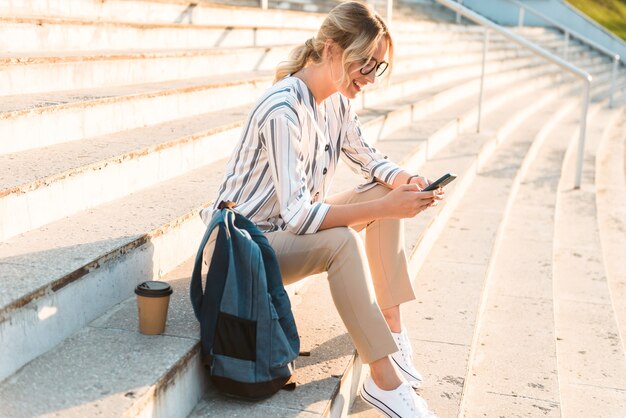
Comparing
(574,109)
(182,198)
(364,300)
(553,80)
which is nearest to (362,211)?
(364,300)

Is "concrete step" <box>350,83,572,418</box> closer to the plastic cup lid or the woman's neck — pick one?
the plastic cup lid

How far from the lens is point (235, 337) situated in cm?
190

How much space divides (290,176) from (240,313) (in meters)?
0.41

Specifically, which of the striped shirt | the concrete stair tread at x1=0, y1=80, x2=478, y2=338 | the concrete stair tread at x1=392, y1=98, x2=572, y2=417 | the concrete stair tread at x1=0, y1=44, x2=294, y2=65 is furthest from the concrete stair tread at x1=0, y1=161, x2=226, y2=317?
the concrete stair tread at x1=392, y1=98, x2=572, y2=417

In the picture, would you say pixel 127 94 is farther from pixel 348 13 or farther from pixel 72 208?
pixel 348 13

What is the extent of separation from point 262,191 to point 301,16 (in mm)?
4389

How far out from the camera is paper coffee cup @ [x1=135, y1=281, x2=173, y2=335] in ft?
6.28

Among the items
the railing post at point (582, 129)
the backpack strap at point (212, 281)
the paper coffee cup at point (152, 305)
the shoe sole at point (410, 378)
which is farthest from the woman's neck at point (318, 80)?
the railing post at point (582, 129)

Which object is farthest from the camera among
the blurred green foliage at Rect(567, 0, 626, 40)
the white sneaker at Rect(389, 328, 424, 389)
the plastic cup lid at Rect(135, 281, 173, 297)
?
the blurred green foliage at Rect(567, 0, 626, 40)

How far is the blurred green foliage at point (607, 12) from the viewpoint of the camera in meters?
16.0

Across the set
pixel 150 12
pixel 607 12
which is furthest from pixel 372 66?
pixel 607 12

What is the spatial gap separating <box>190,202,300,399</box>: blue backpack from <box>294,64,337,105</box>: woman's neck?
1.75 feet

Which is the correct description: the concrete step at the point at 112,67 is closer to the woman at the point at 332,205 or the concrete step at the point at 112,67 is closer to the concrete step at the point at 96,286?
→ the concrete step at the point at 96,286

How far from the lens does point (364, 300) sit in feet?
6.65
